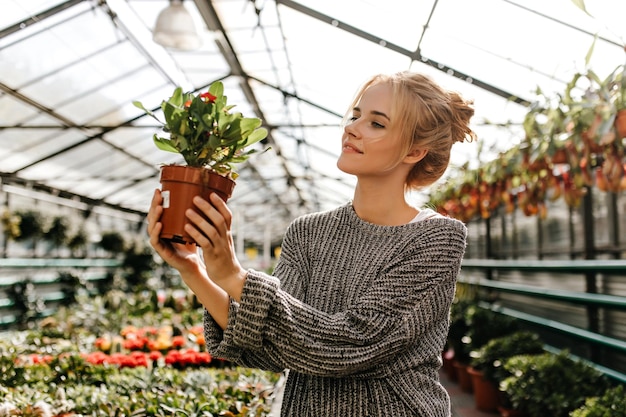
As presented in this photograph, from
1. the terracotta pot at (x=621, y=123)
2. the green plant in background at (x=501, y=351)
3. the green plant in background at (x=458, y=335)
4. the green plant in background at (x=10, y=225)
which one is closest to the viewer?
the terracotta pot at (x=621, y=123)

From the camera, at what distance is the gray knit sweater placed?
3.49 ft

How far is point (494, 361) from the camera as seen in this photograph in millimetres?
4746

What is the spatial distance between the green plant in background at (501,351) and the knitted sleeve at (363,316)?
11.7 ft

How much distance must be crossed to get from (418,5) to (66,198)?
9.42 m

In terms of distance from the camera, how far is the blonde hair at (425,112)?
1248mm

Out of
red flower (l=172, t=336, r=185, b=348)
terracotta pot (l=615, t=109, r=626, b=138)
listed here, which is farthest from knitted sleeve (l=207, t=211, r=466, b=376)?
red flower (l=172, t=336, r=185, b=348)

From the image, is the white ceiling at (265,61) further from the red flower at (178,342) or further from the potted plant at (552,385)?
the potted plant at (552,385)

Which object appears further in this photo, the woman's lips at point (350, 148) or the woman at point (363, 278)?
the woman's lips at point (350, 148)

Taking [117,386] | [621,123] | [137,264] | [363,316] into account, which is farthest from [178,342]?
[137,264]

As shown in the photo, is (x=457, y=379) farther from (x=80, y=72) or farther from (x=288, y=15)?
(x=80, y=72)

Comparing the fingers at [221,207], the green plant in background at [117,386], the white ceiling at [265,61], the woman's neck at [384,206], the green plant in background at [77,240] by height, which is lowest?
the green plant in background at [117,386]

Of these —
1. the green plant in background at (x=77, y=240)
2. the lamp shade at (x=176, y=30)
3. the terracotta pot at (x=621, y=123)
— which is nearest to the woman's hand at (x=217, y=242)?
the terracotta pot at (x=621, y=123)

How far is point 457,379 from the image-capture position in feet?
20.5

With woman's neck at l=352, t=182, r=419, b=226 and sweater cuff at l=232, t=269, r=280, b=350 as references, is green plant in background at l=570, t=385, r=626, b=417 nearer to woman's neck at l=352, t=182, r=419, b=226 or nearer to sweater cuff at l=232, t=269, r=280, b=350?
woman's neck at l=352, t=182, r=419, b=226
